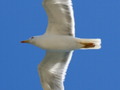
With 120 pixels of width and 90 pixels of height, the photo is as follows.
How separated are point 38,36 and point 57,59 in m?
0.65

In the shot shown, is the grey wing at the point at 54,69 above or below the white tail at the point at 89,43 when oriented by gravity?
below

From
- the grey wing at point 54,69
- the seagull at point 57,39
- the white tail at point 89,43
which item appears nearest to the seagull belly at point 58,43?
the seagull at point 57,39

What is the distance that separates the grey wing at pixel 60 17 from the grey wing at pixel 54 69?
56cm

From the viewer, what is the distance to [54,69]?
9.47 m

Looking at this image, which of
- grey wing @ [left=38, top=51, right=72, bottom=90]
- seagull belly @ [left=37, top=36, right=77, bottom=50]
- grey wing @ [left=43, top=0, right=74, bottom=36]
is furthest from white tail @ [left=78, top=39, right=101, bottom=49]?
grey wing @ [left=38, top=51, right=72, bottom=90]

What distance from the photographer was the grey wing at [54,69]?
935 centimetres

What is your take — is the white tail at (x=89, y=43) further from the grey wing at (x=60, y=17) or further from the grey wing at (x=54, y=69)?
the grey wing at (x=54, y=69)

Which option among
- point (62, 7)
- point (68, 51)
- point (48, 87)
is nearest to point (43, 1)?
point (62, 7)

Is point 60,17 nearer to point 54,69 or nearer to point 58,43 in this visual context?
point 58,43

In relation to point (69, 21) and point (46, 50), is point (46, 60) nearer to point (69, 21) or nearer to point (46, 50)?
point (46, 50)

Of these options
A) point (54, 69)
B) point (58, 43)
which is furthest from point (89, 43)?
point (54, 69)

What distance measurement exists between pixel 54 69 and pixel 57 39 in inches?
32.4

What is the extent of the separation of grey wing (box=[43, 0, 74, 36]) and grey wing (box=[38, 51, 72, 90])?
0.56 m

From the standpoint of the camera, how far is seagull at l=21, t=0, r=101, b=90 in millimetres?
8703
